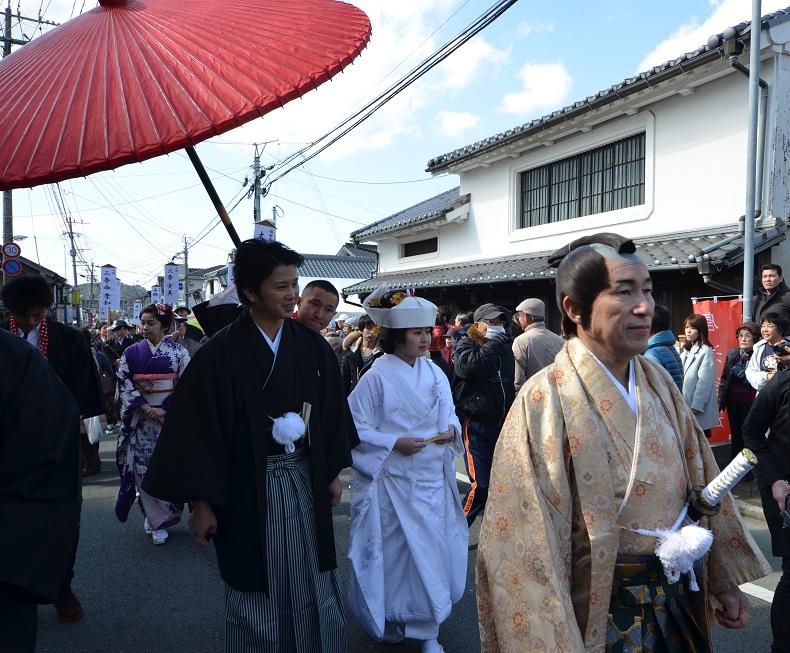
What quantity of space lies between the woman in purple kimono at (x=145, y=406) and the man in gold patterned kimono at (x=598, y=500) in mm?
3999

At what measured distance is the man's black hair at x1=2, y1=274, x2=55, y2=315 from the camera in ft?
13.7

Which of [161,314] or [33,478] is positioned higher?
[161,314]

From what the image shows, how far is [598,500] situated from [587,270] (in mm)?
667

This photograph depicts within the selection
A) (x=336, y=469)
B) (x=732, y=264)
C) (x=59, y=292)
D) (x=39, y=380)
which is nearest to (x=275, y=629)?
(x=336, y=469)

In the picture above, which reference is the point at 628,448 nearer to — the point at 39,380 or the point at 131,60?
the point at 39,380

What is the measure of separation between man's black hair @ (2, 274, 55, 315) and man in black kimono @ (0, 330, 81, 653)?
2759 millimetres

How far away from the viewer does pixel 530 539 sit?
170 centimetres

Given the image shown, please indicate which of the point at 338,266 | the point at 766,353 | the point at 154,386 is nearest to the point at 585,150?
the point at 766,353

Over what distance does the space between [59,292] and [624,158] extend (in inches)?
1442

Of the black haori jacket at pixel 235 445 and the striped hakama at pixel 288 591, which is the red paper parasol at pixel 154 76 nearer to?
the black haori jacket at pixel 235 445

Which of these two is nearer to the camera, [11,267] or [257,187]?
[11,267]

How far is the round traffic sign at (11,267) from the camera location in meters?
12.2

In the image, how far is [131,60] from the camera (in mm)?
2275

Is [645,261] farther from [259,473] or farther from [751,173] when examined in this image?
[259,473]
